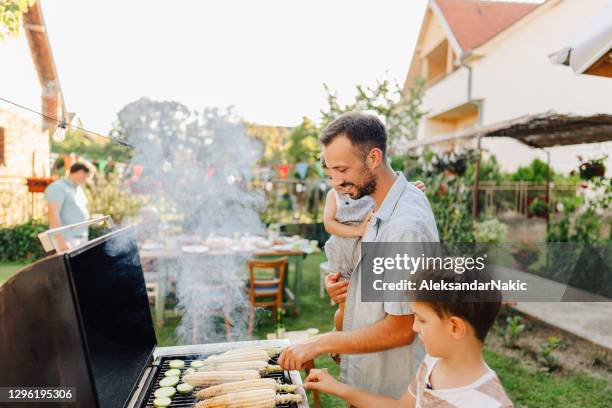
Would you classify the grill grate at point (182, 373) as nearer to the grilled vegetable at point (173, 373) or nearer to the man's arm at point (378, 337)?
the grilled vegetable at point (173, 373)

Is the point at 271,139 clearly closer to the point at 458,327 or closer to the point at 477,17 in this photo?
the point at 477,17

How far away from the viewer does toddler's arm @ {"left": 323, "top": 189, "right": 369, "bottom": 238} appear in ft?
10.3

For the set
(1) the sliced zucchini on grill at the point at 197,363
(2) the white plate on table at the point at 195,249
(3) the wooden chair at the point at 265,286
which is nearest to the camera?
(1) the sliced zucchini on grill at the point at 197,363

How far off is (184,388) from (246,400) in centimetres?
40

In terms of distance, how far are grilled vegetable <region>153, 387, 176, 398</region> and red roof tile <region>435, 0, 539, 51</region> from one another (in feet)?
56.9

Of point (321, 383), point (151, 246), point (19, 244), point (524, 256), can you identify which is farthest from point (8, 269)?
point (524, 256)

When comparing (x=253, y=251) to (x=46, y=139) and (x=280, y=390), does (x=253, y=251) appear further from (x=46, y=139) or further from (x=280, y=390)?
(x=46, y=139)

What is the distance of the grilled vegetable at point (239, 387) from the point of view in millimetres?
2070

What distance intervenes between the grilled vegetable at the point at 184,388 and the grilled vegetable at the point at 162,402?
10 centimetres

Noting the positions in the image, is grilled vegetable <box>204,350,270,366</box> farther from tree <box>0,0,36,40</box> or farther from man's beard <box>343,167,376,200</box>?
tree <box>0,0,36,40</box>

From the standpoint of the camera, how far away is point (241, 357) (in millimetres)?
2451

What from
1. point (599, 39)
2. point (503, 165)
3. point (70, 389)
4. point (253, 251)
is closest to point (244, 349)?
point (70, 389)

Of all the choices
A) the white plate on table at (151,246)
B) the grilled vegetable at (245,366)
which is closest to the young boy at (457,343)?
the grilled vegetable at (245,366)

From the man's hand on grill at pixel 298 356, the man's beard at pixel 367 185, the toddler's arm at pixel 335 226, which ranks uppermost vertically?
the man's beard at pixel 367 185
